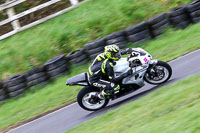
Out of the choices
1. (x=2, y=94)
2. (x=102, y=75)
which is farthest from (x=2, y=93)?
(x=102, y=75)

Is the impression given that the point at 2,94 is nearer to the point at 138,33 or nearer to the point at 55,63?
the point at 55,63

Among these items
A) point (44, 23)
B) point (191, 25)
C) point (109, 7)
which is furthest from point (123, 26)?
point (44, 23)

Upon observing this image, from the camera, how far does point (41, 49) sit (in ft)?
51.3

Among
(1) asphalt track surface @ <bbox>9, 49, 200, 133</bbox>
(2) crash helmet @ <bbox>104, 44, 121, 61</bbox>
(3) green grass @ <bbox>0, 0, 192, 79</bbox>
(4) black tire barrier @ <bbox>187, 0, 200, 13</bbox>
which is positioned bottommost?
(1) asphalt track surface @ <bbox>9, 49, 200, 133</bbox>

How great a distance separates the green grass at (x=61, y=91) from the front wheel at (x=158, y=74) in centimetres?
260

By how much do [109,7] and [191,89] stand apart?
936cm

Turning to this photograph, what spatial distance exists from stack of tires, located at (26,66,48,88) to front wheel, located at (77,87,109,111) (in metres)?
4.20

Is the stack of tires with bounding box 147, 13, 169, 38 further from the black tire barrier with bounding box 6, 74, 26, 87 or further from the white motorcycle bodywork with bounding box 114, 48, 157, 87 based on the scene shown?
the black tire barrier with bounding box 6, 74, 26, 87

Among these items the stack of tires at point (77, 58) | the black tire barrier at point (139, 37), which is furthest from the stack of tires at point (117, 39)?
the stack of tires at point (77, 58)

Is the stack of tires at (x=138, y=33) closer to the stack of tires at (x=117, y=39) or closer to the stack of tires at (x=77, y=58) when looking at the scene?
the stack of tires at (x=117, y=39)

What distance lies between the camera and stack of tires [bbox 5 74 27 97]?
13219 millimetres

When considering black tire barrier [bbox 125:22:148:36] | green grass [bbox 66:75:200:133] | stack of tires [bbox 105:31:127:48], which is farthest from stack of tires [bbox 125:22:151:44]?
green grass [bbox 66:75:200:133]

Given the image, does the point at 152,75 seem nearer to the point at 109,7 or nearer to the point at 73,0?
the point at 109,7

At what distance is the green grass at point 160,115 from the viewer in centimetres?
605
